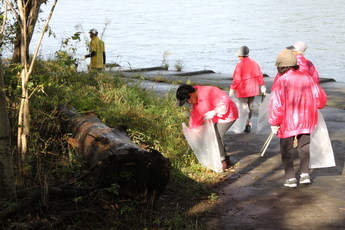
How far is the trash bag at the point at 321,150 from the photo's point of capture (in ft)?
22.3

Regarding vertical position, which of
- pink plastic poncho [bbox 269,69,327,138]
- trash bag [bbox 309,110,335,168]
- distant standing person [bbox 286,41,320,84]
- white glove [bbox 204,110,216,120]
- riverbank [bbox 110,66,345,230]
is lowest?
riverbank [bbox 110,66,345,230]

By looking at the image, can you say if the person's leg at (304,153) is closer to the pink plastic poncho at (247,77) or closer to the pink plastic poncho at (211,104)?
the pink plastic poncho at (211,104)

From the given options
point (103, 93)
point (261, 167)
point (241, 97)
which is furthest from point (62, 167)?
point (241, 97)

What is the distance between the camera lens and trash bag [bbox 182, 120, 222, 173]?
22.4 ft

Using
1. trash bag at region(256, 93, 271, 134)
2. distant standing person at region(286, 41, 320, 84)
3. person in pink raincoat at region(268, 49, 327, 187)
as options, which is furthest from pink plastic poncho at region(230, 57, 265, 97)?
person in pink raincoat at region(268, 49, 327, 187)

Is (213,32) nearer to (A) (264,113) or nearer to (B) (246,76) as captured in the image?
(B) (246,76)

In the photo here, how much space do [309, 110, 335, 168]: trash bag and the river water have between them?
30.0 ft

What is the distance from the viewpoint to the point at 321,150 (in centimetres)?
684

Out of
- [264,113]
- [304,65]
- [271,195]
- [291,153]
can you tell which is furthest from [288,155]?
[264,113]

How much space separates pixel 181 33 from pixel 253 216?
37396mm

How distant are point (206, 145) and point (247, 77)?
2.72 meters

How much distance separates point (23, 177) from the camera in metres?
5.26

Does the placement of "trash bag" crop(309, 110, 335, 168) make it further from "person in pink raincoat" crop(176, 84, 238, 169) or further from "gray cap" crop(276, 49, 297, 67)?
"gray cap" crop(276, 49, 297, 67)

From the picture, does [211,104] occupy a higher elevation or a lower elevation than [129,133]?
higher
